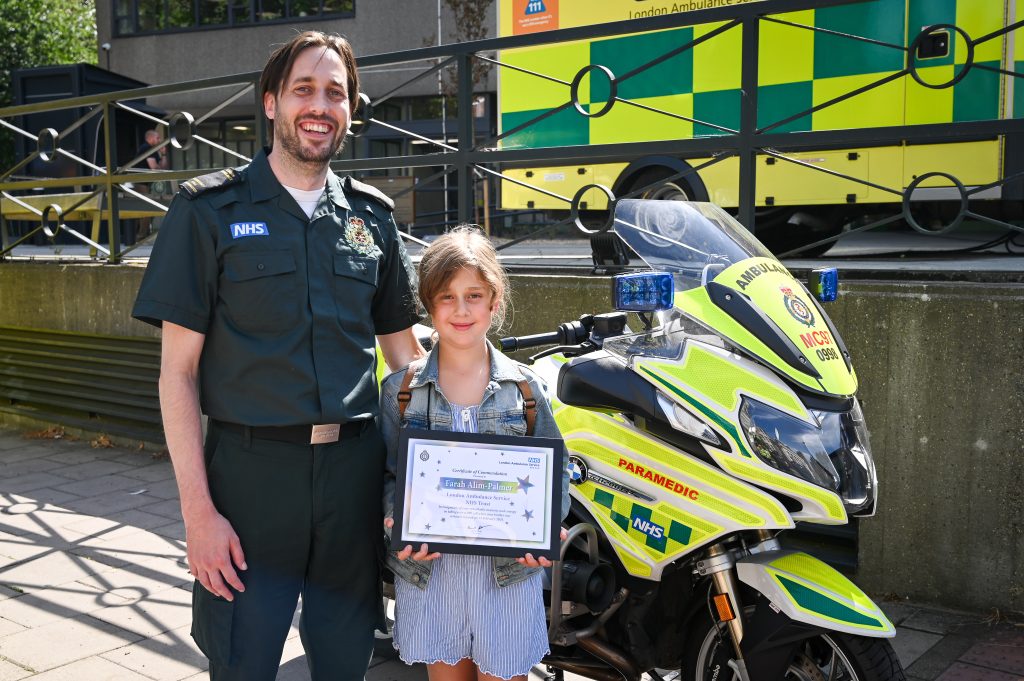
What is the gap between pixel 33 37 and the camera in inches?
907

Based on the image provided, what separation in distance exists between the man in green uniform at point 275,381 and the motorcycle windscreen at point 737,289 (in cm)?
85

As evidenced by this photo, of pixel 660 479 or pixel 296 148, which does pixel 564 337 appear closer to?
pixel 660 479

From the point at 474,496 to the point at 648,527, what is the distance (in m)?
0.69

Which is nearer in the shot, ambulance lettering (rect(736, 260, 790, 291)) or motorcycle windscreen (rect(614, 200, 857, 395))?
motorcycle windscreen (rect(614, 200, 857, 395))

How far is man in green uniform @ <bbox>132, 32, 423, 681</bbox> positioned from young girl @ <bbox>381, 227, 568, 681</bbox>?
5.5 inches

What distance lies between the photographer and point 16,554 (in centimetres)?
473

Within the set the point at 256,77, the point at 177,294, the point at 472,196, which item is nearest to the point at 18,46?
the point at 256,77

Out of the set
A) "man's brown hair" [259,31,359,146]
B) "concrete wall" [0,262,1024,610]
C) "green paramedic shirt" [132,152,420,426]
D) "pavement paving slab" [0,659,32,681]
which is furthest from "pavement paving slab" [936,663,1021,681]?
"pavement paving slab" [0,659,32,681]

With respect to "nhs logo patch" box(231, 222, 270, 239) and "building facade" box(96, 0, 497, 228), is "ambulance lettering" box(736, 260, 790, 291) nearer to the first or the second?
"nhs logo patch" box(231, 222, 270, 239)

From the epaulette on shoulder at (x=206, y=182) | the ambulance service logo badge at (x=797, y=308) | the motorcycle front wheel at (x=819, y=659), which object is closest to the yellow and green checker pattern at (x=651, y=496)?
the motorcycle front wheel at (x=819, y=659)

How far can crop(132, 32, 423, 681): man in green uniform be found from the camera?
222 cm

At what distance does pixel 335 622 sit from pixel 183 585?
7.31 ft

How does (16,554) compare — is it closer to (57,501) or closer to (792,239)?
(57,501)

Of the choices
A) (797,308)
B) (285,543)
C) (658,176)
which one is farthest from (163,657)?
(658,176)
